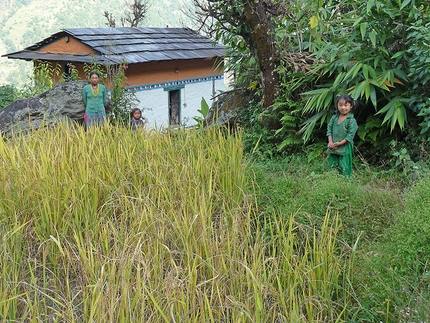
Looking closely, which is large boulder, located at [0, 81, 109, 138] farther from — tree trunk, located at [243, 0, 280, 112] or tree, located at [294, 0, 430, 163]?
tree, located at [294, 0, 430, 163]

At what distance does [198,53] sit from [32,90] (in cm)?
643

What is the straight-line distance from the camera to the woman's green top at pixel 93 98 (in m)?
7.54

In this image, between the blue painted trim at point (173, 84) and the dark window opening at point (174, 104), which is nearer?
the blue painted trim at point (173, 84)

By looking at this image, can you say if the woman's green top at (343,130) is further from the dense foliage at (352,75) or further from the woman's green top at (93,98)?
the woman's green top at (93,98)

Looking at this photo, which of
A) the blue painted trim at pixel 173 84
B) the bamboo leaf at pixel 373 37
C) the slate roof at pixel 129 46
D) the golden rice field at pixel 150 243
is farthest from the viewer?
the blue painted trim at pixel 173 84

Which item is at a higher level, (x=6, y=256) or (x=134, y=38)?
(x=134, y=38)

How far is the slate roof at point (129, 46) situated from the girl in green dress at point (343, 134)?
25.2 ft

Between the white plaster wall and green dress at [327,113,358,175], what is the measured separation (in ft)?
27.0

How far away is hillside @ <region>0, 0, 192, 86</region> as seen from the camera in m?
51.6

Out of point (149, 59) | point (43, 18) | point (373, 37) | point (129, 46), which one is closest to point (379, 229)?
point (373, 37)

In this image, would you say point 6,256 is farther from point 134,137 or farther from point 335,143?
point 335,143

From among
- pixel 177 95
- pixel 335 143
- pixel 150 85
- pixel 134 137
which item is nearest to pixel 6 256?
pixel 134 137

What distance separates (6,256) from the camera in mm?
3031

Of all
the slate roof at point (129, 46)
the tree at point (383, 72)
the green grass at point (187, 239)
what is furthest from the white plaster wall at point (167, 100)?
the green grass at point (187, 239)
